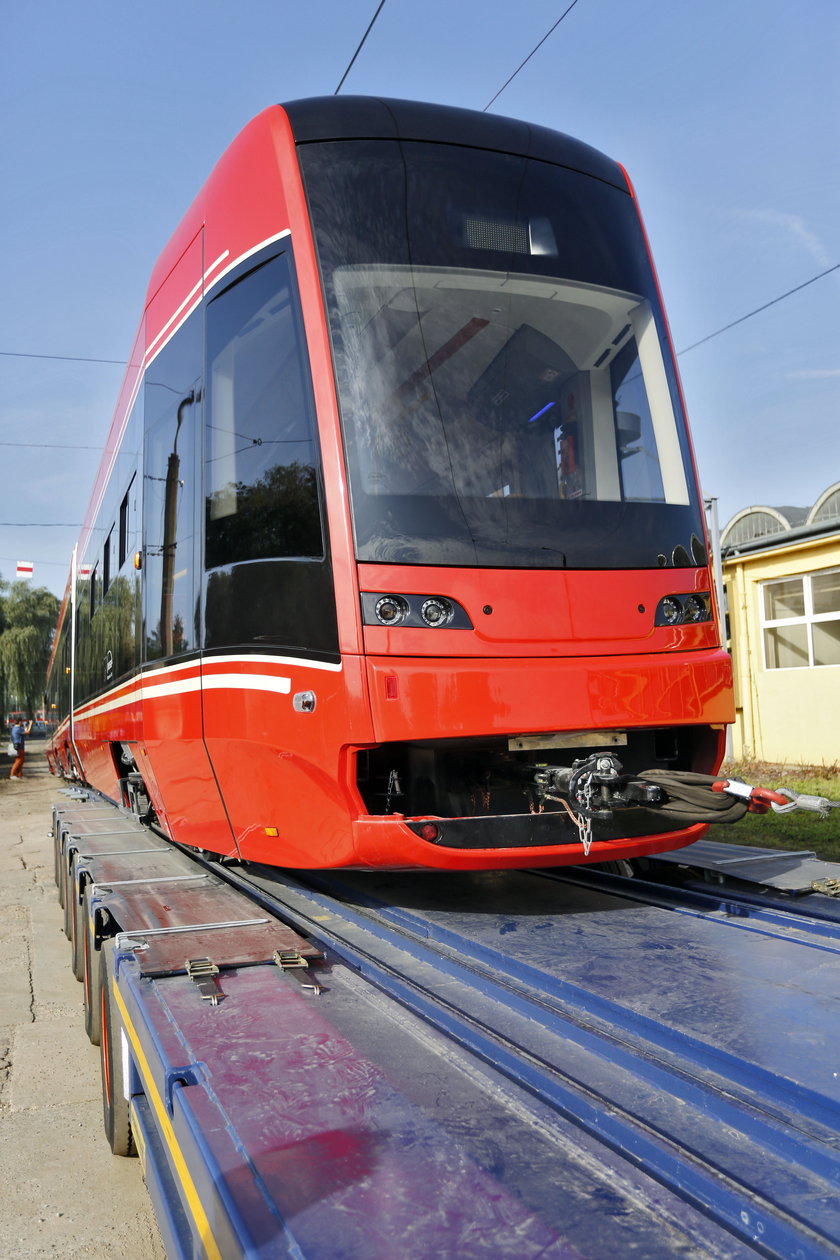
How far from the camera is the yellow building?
1524cm

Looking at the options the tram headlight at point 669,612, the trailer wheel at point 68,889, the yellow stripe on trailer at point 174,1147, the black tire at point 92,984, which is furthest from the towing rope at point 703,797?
the trailer wheel at point 68,889

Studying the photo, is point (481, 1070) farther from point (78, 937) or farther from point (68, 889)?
point (68, 889)

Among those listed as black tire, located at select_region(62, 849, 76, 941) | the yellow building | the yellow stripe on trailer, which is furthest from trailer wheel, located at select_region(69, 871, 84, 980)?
the yellow building

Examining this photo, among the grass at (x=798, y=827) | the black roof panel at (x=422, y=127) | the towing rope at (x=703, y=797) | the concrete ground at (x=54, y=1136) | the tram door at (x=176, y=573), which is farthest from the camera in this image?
the grass at (x=798, y=827)

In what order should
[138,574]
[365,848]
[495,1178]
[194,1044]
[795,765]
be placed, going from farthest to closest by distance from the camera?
1. [795,765]
2. [138,574]
3. [365,848]
4. [194,1044]
5. [495,1178]

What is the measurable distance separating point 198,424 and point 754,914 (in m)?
3.18

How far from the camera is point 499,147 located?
4.16 meters

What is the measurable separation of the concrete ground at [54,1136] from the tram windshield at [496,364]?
243 centimetres

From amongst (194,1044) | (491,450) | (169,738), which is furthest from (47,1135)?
(491,450)

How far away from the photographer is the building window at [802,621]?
15.4 metres

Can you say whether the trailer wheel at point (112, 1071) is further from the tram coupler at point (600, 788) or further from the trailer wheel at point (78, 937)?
the tram coupler at point (600, 788)

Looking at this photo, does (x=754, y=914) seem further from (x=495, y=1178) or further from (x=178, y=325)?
(x=178, y=325)

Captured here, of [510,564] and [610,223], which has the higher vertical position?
[610,223]

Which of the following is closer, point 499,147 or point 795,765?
point 499,147
